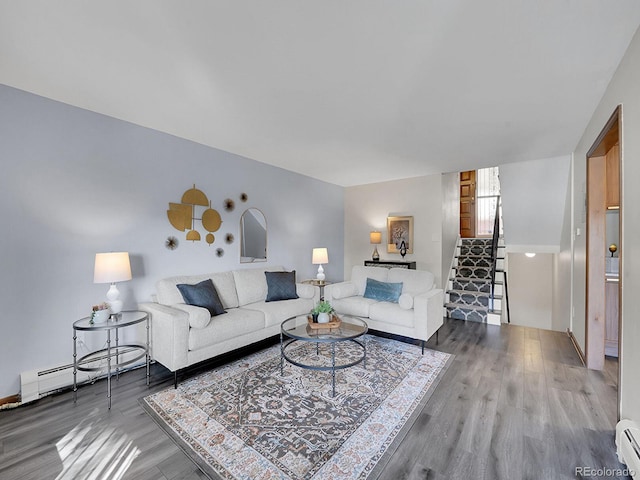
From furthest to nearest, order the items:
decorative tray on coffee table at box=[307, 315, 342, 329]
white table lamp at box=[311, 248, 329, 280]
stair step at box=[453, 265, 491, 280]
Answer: stair step at box=[453, 265, 491, 280]
white table lamp at box=[311, 248, 329, 280]
decorative tray on coffee table at box=[307, 315, 342, 329]

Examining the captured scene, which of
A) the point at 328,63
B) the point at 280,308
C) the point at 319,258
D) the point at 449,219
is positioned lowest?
the point at 280,308

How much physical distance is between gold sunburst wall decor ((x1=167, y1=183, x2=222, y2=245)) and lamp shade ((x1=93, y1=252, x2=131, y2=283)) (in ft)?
3.06

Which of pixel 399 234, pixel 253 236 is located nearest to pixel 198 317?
pixel 253 236

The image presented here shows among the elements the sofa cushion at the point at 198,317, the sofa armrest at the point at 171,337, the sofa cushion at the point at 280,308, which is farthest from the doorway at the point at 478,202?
the sofa armrest at the point at 171,337

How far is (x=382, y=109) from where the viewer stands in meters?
2.66

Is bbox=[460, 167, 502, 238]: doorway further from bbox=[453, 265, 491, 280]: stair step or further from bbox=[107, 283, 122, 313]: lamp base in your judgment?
bbox=[107, 283, 122, 313]: lamp base

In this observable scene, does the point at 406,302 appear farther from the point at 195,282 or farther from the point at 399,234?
the point at 195,282

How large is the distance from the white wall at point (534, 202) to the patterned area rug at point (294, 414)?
3105mm

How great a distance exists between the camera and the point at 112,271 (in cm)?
252

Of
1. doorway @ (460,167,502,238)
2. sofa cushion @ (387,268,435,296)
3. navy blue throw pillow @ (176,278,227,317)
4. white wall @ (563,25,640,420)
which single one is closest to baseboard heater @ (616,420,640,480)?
white wall @ (563,25,640,420)

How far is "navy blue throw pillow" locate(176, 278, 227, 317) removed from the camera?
10.1ft

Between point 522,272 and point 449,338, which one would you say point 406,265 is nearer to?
point 449,338

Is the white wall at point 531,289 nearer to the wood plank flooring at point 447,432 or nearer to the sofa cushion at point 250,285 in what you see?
the wood plank flooring at point 447,432

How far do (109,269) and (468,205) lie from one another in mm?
7673
